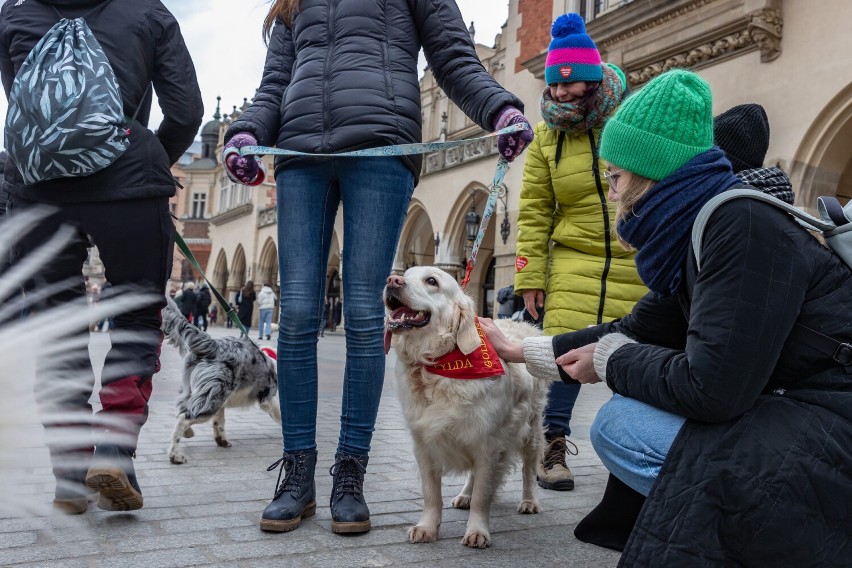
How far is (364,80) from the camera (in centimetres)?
300

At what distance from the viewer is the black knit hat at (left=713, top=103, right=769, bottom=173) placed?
255 centimetres

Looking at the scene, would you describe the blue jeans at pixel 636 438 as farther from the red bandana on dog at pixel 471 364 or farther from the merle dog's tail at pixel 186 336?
the merle dog's tail at pixel 186 336

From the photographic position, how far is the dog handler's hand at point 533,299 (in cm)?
408

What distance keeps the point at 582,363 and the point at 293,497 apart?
1.37m

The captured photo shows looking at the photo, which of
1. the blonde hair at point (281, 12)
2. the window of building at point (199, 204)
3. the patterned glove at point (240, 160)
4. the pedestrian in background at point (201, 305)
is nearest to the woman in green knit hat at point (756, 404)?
the patterned glove at point (240, 160)

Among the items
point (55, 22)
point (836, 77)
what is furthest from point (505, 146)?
point (836, 77)

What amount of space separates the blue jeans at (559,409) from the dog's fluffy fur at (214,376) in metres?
1.78

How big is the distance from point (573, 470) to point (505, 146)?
216cm

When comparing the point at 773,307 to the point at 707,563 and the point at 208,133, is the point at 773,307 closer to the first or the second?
the point at 707,563

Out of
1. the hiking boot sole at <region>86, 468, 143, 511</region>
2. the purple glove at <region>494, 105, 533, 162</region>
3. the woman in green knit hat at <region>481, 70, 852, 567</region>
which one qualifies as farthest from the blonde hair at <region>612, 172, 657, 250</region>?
the hiking boot sole at <region>86, 468, 143, 511</region>

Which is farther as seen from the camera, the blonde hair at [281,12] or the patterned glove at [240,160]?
the blonde hair at [281,12]

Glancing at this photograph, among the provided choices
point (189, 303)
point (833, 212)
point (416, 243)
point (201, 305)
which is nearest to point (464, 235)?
point (416, 243)

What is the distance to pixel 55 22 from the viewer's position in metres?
2.83

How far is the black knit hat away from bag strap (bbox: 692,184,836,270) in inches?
41.0
